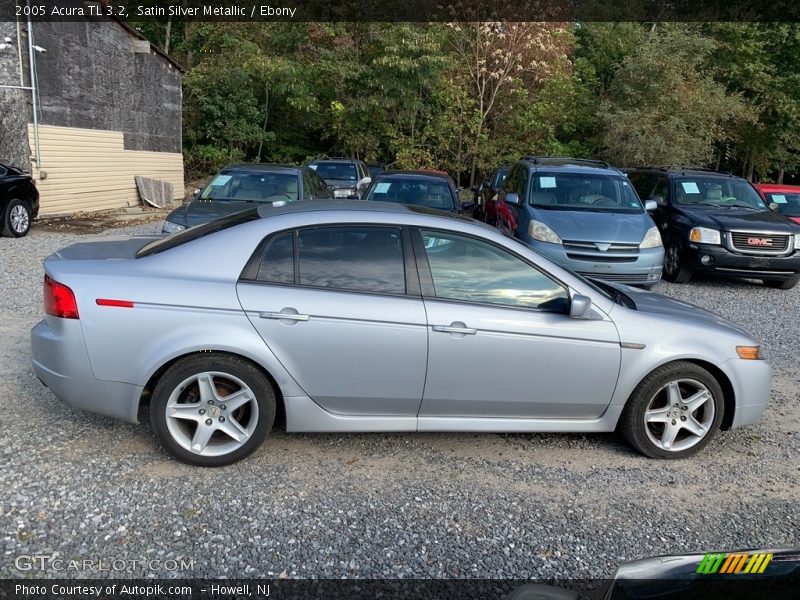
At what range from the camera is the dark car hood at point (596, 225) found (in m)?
8.77

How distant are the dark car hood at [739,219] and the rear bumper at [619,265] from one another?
204 cm

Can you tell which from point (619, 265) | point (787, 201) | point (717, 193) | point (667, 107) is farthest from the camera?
point (667, 107)

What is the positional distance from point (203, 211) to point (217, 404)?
18.3 ft

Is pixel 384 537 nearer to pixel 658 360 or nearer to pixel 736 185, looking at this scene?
pixel 658 360

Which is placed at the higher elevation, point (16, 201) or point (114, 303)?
point (114, 303)

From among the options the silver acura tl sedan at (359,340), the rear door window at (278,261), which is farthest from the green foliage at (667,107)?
the rear door window at (278,261)

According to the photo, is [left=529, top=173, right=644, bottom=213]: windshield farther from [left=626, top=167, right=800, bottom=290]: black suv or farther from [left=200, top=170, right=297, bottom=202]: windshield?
[left=200, top=170, right=297, bottom=202]: windshield

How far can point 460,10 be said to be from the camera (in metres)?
25.0

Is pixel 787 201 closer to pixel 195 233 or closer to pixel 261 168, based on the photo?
pixel 261 168

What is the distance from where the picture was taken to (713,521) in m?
3.71

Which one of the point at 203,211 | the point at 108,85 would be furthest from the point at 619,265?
the point at 108,85

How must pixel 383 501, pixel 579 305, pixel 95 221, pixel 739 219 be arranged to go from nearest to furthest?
pixel 383 501, pixel 579 305, pixel 739 219, pixel 95 221

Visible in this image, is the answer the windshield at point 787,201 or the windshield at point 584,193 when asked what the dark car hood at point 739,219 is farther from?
the windshield at point 787,201

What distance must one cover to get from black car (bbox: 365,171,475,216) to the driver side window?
23.1 ft
